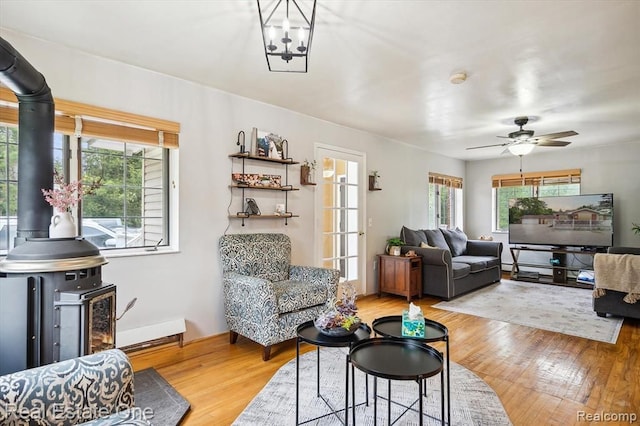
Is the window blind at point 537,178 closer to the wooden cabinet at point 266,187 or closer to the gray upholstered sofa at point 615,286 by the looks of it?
the gray upholstered sofa at point 615,286

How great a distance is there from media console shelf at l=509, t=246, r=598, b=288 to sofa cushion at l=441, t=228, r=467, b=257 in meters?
0.96

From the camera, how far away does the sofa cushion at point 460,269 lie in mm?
4902

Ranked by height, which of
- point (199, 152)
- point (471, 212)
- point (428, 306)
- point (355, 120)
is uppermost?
point (355, 120)

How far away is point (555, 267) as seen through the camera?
5918 mm

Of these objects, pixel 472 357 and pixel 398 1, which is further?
pixel 472 357

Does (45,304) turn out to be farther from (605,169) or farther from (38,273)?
(605,169)

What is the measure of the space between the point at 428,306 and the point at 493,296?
1238mm

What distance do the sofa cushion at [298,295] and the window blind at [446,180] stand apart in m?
4.15

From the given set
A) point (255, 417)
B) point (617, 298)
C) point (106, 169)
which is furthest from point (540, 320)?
point (106, 169)

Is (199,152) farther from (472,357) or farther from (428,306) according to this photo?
(428,306)

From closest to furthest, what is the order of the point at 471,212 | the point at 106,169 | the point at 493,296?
1. the point at 106,169
2. the point at 493,296
3. the point at 471,212

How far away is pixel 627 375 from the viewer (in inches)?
102

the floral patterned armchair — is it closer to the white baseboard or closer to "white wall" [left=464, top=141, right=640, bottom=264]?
the white baseboard

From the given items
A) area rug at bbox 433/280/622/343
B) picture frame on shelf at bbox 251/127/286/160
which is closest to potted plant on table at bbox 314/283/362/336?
picture frame on shelf at bbox 251/127/286/160
